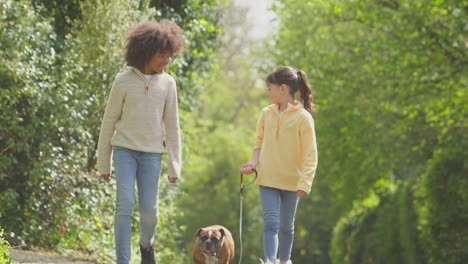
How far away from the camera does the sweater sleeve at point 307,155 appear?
680cm

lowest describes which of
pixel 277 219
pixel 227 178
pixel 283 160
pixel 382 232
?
pixel 382 232

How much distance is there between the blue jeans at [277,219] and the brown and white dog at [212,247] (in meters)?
0.43

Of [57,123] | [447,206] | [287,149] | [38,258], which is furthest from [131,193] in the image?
[447,206]

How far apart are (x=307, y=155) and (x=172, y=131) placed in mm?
1228

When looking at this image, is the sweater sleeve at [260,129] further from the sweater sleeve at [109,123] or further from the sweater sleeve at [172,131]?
the sweater sleeve at [109,123]

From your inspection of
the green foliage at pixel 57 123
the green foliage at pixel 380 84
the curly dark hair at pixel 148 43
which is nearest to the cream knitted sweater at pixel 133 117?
the curly dark hair at pixel 148 43

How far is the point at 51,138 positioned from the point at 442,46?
12.8 meters

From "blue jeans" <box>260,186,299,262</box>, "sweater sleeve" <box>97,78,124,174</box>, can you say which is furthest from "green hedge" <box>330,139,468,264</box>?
"sweater sleeve" <box>97,78,124,174</box>

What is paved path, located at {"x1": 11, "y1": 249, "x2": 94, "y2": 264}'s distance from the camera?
778cm

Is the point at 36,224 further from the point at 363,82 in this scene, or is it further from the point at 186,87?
the point at 363,82

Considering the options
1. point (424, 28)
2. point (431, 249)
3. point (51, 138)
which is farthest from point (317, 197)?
point (51, 138)

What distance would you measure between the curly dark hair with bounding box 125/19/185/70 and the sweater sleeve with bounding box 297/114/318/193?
52.7 inches

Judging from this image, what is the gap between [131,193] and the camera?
6.33 m

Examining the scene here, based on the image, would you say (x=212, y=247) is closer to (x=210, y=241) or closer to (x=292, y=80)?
(x=210, y=241)
